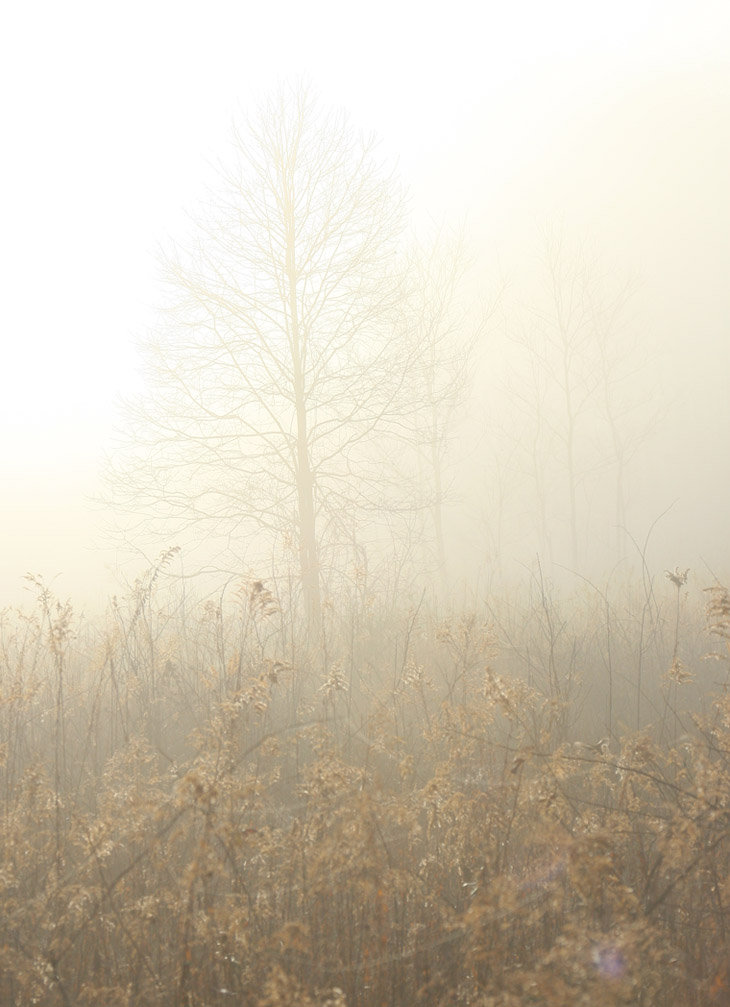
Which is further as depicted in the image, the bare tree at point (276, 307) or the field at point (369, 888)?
the bare tree at point (276, 307)

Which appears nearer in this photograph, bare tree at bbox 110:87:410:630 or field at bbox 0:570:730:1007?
field at bbox 0:570:730:1007

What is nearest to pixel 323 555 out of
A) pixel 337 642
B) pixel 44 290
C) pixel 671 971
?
pixel 337 642

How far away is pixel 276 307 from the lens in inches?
335

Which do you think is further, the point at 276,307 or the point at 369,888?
the point at 276,307

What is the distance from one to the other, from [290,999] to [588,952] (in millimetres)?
636

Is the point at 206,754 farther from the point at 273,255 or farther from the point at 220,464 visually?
the point at 273,255

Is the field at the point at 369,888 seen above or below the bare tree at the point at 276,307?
below

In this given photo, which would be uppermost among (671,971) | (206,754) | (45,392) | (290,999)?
(45,392)

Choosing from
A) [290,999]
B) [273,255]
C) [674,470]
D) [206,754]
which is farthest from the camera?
[674,470]

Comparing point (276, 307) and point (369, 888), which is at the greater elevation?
point (276, 307)

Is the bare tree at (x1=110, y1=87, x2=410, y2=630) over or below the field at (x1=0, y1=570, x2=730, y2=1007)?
over

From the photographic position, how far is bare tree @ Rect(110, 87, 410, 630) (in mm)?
8406

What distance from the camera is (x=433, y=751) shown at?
3.23m

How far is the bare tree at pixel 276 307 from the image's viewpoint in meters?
8.41
